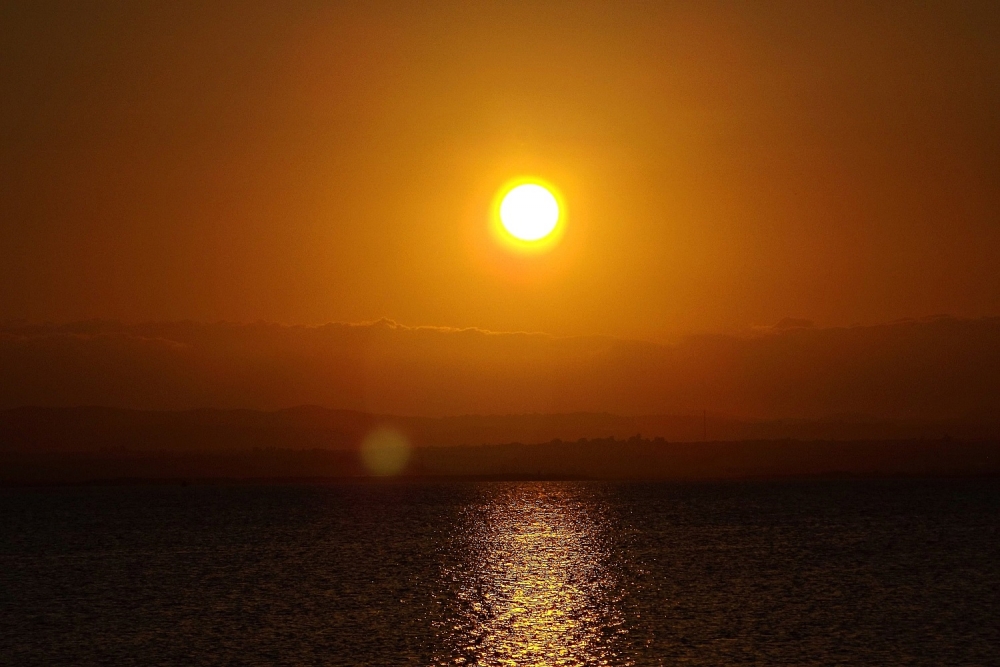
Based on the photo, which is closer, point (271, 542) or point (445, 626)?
point (445, 626)

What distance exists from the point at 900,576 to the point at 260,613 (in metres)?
57.7

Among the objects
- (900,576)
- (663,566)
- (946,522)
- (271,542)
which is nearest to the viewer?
(900,576)

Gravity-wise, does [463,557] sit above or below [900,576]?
above

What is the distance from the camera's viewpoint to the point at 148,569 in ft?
354

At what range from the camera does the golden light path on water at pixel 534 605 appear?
53500mm

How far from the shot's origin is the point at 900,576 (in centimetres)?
9350

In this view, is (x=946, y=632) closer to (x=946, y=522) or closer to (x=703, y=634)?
(x=703, y=634)

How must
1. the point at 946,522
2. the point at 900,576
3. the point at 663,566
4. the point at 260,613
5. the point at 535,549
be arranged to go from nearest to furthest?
the point at 260,613
the point at 900,576
the point at 663,566
the point at 535,549
the point at 946,522

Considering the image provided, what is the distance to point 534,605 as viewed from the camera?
241ft

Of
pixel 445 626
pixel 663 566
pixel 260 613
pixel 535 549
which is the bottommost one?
pixel 445 626

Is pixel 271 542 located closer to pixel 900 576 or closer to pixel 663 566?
pixel 663 566

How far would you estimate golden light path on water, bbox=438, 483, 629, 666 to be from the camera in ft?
176

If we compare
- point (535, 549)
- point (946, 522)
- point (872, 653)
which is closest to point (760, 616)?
point (872, 653)

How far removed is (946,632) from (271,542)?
103846mm
